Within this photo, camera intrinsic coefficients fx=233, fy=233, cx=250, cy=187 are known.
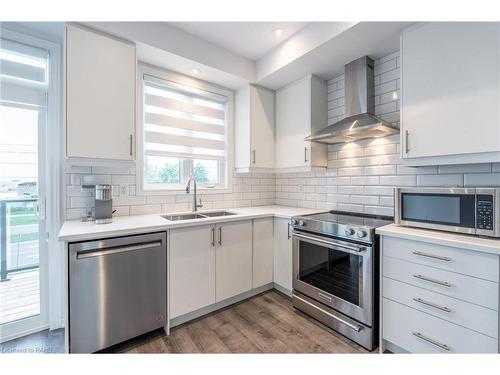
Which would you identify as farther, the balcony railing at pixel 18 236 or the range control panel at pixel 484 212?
the balcony railing at pixel 18 236

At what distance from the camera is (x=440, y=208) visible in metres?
1.57

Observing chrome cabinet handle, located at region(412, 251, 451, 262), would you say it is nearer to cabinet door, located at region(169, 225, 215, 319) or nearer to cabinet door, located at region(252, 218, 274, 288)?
cabinet door, located at region(252, 218, 274, 288)

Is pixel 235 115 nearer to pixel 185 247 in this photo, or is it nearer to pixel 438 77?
pixel 185 247

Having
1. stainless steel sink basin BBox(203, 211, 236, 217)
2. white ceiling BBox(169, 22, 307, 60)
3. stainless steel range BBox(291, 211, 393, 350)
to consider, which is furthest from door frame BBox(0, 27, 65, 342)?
stainless steel range BBox(291, 211, 393, 350)

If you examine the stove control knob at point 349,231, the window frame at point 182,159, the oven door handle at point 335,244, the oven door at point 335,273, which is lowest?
the oven door at point 335,273

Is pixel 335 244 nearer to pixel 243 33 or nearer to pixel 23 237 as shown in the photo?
pixel 243 33

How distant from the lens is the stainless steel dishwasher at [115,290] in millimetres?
1558

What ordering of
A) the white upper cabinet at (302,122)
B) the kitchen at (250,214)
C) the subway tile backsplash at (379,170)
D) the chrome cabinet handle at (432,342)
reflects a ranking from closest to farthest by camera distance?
the chrome cabinet handle at (432,342) → the kitchen at (250,214) → the subway tile backsplash at (379,170) → the white upper cabinet at (302,122)

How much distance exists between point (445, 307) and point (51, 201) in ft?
9.94

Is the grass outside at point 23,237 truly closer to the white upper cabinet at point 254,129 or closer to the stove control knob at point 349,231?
the white upper cabinet at point 254,129

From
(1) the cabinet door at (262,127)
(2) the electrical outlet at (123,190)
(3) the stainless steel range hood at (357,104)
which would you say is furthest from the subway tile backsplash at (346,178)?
(1) the cabinet door at (262,127)

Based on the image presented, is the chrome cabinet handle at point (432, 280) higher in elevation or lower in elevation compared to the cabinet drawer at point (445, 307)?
higher

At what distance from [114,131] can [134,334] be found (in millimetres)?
1618

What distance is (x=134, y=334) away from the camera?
5.84 ft
